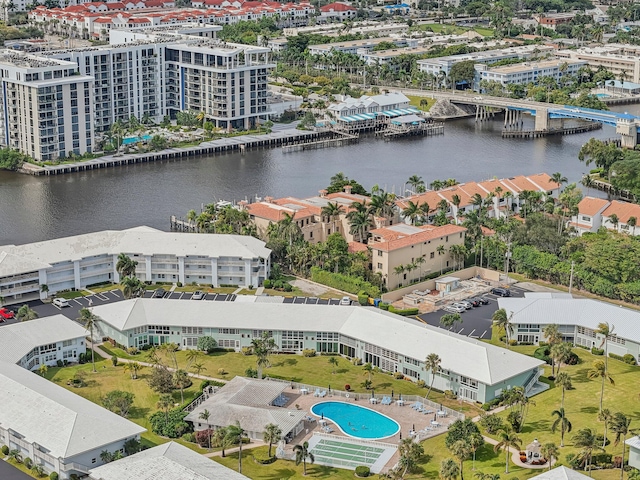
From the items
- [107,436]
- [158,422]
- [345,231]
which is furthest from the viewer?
[345,231]

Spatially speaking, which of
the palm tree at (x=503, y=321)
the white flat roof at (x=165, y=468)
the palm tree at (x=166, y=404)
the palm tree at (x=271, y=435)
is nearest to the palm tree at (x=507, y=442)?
the palm tree at (x=271, y=435)

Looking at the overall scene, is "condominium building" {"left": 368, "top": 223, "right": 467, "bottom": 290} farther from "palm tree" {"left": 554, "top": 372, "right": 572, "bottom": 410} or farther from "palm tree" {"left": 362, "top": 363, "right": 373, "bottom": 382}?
"palm tree" {"left": 554, "top": 372, "right": 572, "bottom": 410}

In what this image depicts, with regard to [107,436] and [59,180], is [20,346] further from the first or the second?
[59,180]

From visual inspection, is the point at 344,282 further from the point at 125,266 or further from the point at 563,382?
the point at 563,382

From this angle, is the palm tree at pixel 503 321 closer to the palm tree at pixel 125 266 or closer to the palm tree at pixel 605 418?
the palm tree at pixel 605 418

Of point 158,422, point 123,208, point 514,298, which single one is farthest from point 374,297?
point 123,208

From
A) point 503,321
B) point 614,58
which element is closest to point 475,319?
point 503,321

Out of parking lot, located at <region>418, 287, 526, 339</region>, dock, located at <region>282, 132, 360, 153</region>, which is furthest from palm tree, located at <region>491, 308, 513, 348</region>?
dock, located at <region>282, 132, 360, 153</region>
